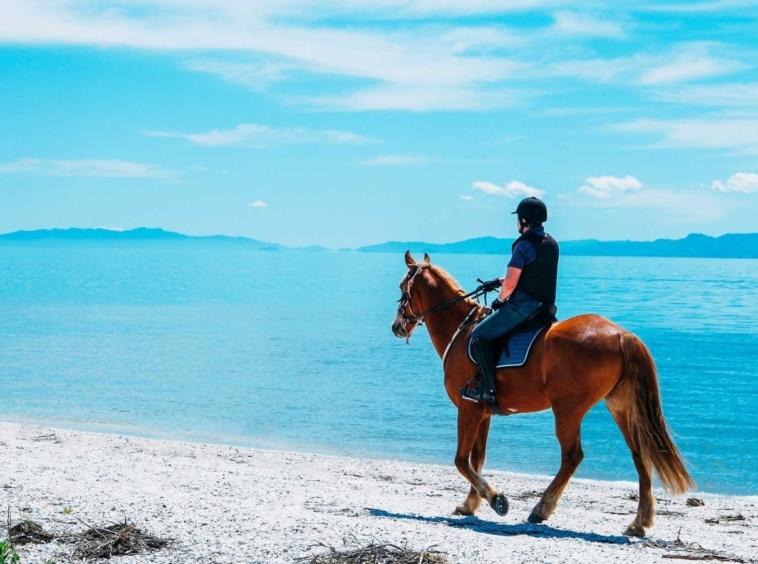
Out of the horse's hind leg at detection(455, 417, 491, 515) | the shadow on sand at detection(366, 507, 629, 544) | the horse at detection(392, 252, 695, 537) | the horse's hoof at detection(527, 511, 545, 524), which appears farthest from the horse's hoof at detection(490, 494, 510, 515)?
the horse's hind leg at detection(455, 417, 491, 515)

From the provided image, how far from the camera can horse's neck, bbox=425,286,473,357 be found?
11.1 metres

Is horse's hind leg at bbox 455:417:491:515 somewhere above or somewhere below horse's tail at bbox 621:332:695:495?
below

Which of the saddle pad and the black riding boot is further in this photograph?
the black riding boot

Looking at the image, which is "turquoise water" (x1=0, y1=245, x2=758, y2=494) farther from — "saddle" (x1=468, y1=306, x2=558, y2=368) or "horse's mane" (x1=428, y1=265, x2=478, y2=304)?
"saddle" (x1=468, y1=306, x2=558, y2=368)

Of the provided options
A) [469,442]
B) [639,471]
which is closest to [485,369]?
[469,442]

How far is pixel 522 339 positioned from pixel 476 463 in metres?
1.86

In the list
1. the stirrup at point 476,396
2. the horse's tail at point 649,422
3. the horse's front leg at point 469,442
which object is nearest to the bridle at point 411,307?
the stirrup at point 476,396

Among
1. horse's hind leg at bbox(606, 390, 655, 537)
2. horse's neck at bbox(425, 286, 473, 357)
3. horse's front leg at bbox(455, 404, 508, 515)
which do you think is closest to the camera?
horse's hind leg at bbox(606, 390, 655, 537)

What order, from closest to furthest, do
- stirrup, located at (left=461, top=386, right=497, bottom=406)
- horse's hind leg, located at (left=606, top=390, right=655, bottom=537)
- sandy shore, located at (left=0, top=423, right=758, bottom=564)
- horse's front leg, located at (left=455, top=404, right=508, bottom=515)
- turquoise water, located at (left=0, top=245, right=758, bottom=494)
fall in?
sandy shore, located at (left=0, top=423, right=758, bottom=564) → horse's hind leg, located at (left=606, top=390, right=655, bottom=537) → stirrup, located at (left=461, top=386, right=497, bottom=406) → horse's front leg, located at (left=455, top=404, right=508, bottom=515) → turquoise water, located at (left=0, top=245, right=758, bottom=494)

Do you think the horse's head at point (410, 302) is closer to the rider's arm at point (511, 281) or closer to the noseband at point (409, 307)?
the noseband at point (409, 307)

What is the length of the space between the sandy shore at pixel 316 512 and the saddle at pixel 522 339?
1.80 m

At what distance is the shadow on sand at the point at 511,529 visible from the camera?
932 centimetres

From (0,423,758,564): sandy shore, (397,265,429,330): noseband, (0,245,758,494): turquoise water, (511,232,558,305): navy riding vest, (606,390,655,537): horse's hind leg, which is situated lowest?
(0,245,758,494): turquoise water

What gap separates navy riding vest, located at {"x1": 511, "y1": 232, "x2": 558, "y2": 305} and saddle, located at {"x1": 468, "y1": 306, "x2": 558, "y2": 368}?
0.56 ft
